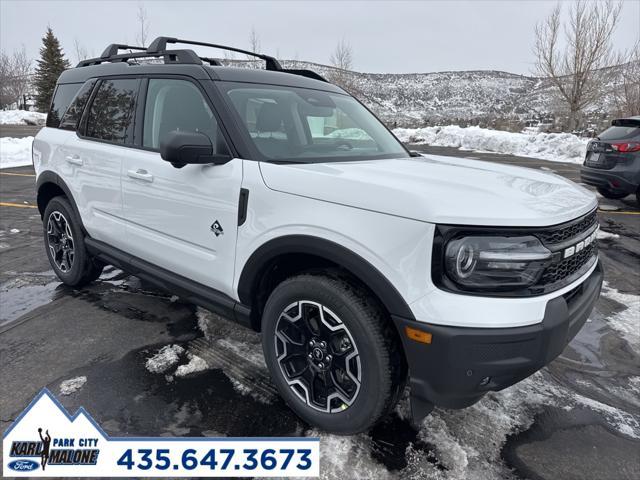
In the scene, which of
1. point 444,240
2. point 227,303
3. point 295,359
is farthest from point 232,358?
point 444,240

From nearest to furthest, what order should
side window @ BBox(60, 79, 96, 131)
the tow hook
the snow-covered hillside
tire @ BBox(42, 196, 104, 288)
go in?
the tow hook, side window @ BBox(60, 79, 96, 131), tire @ BBox(42, 196, 104, 288), the snow-covered hillside

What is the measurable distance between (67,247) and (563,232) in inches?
162

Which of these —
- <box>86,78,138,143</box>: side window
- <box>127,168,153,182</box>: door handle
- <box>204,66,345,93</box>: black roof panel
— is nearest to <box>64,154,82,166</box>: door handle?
<box>86,78,138,143</box>: side window

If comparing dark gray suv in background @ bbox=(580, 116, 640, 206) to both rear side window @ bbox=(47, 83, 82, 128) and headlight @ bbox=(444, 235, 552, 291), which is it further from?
rear side window @ bbox=(47, 83, 82, 128)

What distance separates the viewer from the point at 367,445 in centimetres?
229

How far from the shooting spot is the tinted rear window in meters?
7.89

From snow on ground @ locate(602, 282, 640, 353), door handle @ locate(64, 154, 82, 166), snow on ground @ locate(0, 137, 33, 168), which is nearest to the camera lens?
snow on ground @ locate(602, 282, 640, 353)

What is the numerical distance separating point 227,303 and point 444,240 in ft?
4.72

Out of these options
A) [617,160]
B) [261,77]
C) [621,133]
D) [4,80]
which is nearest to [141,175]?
[261,77]

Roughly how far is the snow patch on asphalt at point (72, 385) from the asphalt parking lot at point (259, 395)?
0.11ft

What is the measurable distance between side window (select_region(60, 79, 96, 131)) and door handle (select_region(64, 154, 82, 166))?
0.27 m

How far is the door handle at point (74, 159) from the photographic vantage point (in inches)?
145

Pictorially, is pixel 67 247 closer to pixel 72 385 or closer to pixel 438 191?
pixel 72 385

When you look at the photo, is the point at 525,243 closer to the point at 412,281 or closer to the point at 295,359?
the point at 412,281
